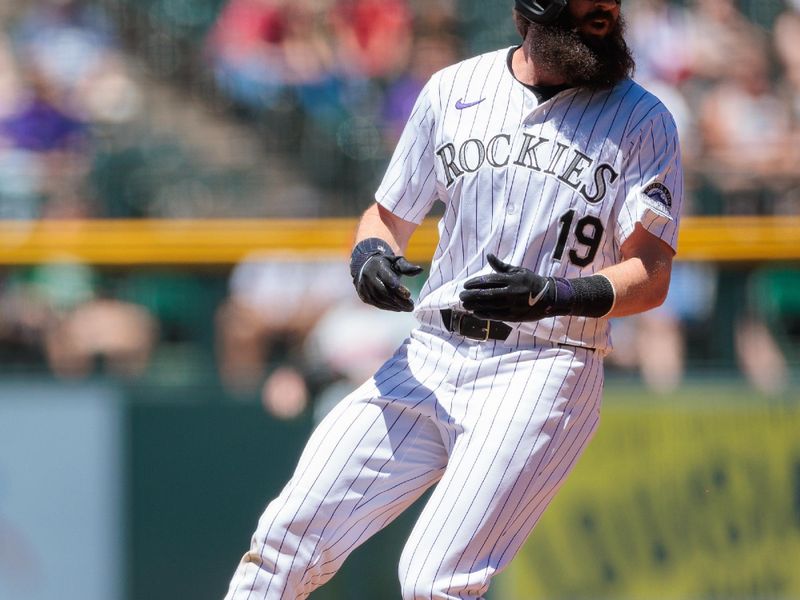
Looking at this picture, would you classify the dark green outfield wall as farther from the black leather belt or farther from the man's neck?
the man's neck

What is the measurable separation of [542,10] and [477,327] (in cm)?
84

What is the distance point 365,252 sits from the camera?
3.60m

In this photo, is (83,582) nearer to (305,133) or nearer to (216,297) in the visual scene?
(216,297)

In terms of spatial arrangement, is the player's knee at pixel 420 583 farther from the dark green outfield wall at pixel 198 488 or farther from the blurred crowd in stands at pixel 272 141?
the dark green outfield wall at pixel 198 488

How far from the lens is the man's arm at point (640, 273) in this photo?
3.37m

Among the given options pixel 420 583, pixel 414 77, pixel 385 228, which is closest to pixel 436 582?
pixel 420 583

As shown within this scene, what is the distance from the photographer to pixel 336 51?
875cm

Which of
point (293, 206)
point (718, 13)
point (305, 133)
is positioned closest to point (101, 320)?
point (293, 206)

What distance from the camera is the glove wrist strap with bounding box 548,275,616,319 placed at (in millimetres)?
3238

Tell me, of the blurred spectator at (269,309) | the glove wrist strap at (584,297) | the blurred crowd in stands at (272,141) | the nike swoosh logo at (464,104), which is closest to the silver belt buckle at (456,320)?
the glove wrist strap at (584,297)

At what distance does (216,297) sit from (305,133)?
1.52 m

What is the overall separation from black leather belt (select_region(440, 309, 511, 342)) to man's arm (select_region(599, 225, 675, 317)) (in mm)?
315

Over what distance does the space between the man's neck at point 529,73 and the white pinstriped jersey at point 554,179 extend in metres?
→ 0.03

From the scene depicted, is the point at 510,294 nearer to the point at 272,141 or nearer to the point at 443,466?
the point at 443,466
